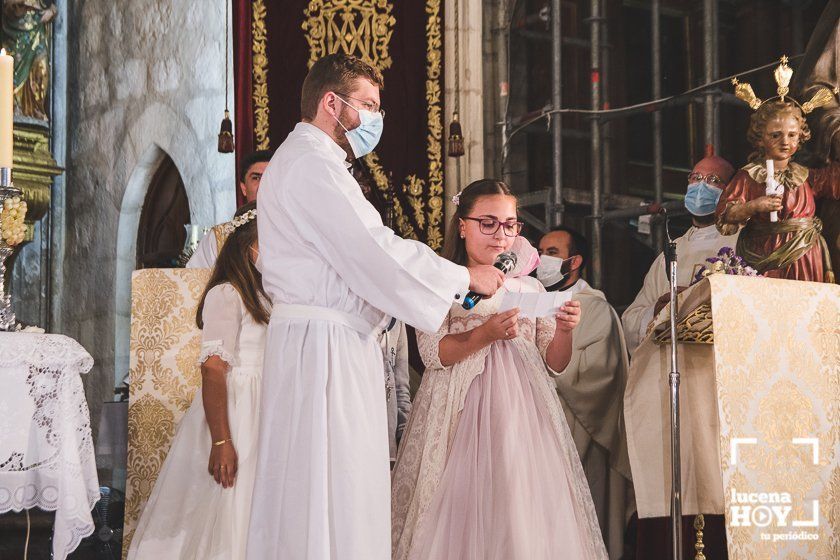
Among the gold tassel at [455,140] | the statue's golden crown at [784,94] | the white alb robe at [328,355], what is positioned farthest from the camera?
the gold tassel at [455,140]

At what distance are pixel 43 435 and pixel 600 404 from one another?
7.96ft

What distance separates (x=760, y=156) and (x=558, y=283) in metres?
1.24

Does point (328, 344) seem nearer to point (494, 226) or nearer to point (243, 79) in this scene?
point (494, 226)

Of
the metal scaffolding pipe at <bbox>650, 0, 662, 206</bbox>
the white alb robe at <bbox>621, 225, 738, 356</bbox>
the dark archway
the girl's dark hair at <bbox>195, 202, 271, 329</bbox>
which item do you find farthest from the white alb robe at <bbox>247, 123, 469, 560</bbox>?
the dark archway

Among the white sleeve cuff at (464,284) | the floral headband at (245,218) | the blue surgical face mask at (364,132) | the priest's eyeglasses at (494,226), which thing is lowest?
the white sleeve cuff at (464,284)

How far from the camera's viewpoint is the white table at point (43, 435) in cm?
367

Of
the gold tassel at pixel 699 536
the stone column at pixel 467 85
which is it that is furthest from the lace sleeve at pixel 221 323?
the stone column at pixel 467 85

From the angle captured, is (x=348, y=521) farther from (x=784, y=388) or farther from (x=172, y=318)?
(x=172, y=318)

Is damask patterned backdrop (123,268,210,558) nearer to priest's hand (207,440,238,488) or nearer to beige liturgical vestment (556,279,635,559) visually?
priest's hand (207,440,238,488)

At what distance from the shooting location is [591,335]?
525 cm

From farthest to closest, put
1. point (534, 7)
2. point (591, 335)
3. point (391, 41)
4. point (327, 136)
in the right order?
1. point (534, 7)
2. point (391, 41)
3. point (591, 335)
4. point (327, 136)

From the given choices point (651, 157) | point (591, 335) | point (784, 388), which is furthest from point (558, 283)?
point (651, 157)

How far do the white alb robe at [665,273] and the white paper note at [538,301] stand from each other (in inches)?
67.5

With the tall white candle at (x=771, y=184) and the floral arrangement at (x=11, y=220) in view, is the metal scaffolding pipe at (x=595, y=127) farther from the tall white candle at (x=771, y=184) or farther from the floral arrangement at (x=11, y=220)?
the floral arrangement at (x=11, y=220)
